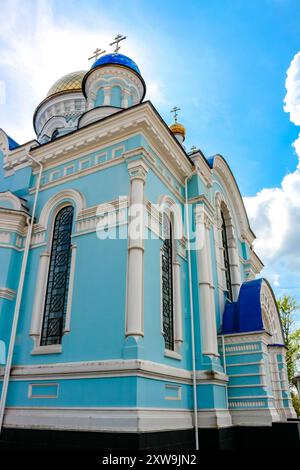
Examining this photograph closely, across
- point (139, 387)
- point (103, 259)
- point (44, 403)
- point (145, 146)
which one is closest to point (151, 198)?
point (145, 146)

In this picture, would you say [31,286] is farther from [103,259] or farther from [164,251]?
[164,251]

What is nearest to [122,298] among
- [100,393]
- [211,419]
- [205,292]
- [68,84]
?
[100,393]

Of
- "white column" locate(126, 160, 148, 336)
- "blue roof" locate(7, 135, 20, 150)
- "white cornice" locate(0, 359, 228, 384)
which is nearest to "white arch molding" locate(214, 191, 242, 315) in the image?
"white cornice" locate(0, 359, 228, 384)

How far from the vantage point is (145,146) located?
8359 mm

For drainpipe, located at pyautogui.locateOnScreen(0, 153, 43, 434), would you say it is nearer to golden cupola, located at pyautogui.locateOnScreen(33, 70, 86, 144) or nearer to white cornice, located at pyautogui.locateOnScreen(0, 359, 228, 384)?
white cornice, located at pyautogui.locateOnScreen(0, 359, 228, 384)

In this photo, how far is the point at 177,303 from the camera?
330 inches

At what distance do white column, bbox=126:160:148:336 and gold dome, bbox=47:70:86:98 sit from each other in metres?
9.86

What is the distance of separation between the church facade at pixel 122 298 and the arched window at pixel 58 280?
0.10 feet

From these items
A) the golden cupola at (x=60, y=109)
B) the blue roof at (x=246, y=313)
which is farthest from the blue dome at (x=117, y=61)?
the blue roof at (x=246, y=313)

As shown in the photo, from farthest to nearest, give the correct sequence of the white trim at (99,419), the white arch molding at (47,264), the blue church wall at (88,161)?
the blue church wall at (88,161) < the white arch molding at (47,264) < the white trim at (99,419)

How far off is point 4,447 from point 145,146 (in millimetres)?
6674

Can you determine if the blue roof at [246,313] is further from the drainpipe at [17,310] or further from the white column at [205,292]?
the drainpipe at [17,310]

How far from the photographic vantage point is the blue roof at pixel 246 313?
30.1 ft

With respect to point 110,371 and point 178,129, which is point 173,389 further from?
point 178,129
